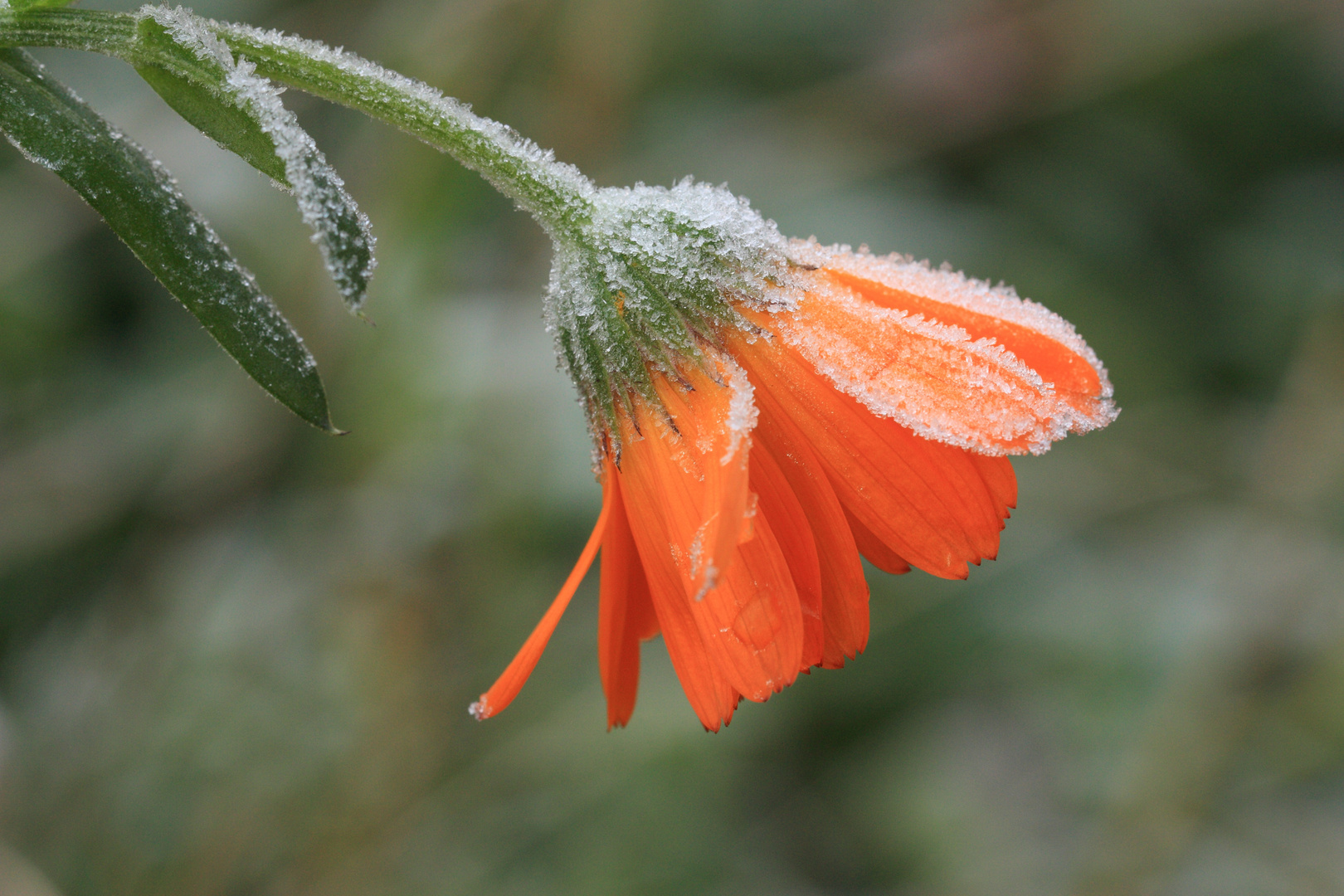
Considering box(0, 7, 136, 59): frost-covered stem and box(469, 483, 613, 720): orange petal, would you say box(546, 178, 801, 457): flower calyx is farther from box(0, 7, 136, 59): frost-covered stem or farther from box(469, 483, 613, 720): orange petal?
box(0, 7, 136, 59): frost-covered stem

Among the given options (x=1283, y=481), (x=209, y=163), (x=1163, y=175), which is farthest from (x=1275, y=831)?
(x=209, y=163)

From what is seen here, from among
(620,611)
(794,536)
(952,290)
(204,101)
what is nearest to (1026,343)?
(952,290)

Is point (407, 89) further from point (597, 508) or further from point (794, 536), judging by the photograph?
point (597, 508)

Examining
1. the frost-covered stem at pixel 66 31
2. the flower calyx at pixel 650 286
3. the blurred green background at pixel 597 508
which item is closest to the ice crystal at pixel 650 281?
the flower calyx at pixel 650 286

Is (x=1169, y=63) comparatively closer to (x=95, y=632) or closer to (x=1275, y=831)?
(x=1275, y=831)

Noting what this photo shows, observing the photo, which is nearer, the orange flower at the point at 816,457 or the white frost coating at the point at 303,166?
the white frost coating at the point at 303,166

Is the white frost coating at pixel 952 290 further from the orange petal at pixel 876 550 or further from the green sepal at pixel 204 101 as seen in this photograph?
the green sepal at pixel 204 101
